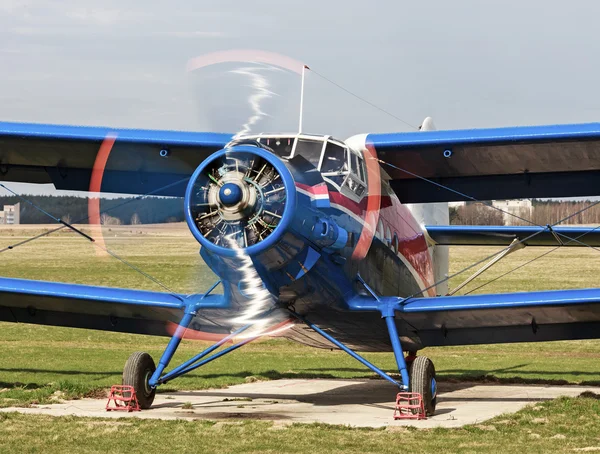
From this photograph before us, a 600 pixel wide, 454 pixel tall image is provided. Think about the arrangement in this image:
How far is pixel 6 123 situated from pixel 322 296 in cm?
483

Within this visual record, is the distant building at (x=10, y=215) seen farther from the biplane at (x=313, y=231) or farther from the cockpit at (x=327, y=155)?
the cockpit at (x=327, y=155)

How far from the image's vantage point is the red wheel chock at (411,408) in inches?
416

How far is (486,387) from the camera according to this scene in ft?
48.5

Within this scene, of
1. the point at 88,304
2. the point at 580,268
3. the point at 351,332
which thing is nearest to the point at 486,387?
the point at 351,332

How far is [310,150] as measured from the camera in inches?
412

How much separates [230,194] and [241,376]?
24.6 ft

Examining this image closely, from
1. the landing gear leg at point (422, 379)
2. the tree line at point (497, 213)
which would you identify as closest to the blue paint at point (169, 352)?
the landing gear leg at point (422, 379)

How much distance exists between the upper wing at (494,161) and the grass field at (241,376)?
9.82ft

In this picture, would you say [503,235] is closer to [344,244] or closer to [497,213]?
[344,244]

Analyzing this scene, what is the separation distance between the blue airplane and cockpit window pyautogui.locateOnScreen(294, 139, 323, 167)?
13 millimetres

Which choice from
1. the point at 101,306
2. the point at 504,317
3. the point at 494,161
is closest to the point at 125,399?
the point at 101,306

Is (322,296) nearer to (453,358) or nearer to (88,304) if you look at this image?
(88,304)

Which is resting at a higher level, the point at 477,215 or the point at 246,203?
the point at 477,215

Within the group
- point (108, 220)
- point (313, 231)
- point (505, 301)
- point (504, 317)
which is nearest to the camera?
point (313, 231)
